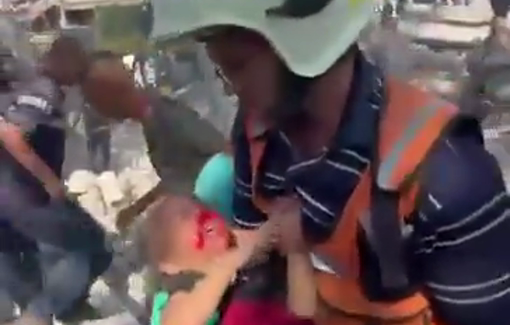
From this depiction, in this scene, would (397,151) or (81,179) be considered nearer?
(397,151)

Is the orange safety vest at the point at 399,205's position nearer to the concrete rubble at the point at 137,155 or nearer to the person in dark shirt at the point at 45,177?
the concrete rubble at the point at 137,155

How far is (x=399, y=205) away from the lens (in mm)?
365

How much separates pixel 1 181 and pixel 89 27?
0.35 feet

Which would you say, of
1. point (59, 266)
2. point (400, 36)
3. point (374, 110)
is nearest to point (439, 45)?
point (400, 36)

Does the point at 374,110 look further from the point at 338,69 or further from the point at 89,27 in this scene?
the point at 89,27

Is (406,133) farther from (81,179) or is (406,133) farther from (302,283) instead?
(81,179)

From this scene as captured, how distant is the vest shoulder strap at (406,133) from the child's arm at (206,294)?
8 centimetres

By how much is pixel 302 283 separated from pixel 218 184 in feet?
0.28

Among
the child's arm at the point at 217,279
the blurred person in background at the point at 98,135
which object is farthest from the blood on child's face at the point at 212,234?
the blurred person in background at the point at 98,135

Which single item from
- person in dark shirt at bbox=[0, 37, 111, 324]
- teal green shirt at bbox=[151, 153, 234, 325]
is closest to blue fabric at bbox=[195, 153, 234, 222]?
teal green shirt at bbox=[151, 153, 234, 325]

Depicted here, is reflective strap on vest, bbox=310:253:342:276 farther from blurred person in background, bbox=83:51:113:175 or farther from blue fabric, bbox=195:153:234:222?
blurred person in background, bbox=83:51:113:175

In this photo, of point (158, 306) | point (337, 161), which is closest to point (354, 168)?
point (337, 161)

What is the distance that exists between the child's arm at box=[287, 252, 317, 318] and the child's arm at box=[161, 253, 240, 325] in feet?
0.08

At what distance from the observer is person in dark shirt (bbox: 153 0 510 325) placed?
1.20 feet
